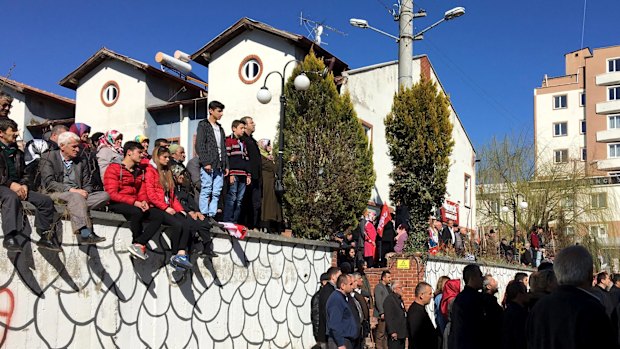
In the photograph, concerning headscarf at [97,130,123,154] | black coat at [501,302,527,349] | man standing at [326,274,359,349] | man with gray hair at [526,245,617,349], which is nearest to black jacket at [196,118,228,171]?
headscarf at [97,130,123,154]

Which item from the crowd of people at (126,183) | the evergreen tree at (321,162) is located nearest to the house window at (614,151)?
the evergreen tree at (321,162)

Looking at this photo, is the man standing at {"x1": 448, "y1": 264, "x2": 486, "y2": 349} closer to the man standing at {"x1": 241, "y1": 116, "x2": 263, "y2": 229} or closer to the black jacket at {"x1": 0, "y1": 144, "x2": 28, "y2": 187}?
the black jacket at {"x1": 0, "y1": 144, "x2": 28, "y2": 187}

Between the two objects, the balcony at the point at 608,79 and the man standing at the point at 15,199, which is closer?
the man standing at the point at 15,199

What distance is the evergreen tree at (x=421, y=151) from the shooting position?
15.7m

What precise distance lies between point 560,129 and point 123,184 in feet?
201

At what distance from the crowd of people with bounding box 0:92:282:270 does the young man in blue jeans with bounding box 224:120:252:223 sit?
2 cm

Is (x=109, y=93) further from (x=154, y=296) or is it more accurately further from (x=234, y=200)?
(x=154, y=296)

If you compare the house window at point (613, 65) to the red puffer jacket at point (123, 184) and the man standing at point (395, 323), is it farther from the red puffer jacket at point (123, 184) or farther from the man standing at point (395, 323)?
the red puffer jacket at point (123, 184)

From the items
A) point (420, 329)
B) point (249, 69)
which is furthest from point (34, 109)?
point (420, 329)

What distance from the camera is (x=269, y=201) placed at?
13.2 m

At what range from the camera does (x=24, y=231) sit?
6.68 m

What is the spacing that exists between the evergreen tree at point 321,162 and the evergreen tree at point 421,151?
3.78 ft

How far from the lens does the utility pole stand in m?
16.6

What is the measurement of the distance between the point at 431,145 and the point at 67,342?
34.7 ft
